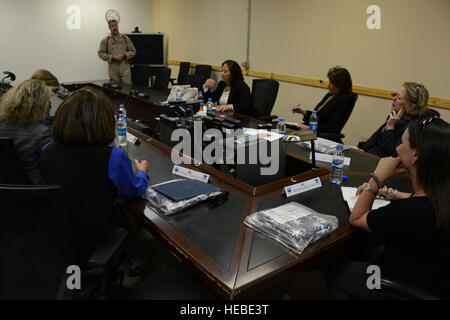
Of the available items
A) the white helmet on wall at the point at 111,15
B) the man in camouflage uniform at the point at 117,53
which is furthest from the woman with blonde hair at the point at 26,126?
the white helmet on wall at the point at 111,15

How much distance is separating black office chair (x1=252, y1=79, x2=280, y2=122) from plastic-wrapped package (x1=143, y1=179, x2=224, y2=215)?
2465mm

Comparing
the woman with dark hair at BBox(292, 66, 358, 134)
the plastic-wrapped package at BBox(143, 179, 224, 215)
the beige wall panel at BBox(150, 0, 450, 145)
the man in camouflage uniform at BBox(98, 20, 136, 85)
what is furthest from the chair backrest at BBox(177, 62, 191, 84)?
the plastic-wrapped package at BBox(143, 179, 224, 215)

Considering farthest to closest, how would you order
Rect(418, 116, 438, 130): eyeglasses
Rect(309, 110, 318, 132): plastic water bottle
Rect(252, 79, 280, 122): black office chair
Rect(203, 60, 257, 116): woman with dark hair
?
Rect(252, 79, 280, 122): black office chair → Rect(203, 60, 257, 116): woman with dark hair → Rect(309, 110, 318, 132): plastic water bottle → Rect(418, 116, 438, 130): eyeglasses

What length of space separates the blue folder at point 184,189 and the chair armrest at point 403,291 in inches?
32.0

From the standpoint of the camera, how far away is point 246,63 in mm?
5539

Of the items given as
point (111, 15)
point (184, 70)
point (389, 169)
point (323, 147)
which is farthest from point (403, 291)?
point (111, 15)

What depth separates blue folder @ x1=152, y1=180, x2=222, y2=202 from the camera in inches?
62.1

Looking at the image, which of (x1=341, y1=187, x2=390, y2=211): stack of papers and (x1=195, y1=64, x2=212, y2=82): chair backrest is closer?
(x1=341, y1=187, x2=390, y2=211): stack of papers

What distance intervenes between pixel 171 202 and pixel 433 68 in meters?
3.18

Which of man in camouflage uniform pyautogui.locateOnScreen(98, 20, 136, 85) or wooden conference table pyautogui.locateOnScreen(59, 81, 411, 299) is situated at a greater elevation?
man in camouflage uniform pyautogui.locateOnScreen(98, 20, 136, 85)

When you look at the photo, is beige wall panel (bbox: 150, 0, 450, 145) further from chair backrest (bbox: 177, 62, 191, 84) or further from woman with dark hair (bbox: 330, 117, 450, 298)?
woman with dark hair (bbox: 330, 117, 450, 298)

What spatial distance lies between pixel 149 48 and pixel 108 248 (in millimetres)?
6571

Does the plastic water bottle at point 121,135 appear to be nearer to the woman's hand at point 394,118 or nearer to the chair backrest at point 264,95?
the chair backrest at point 264,95
